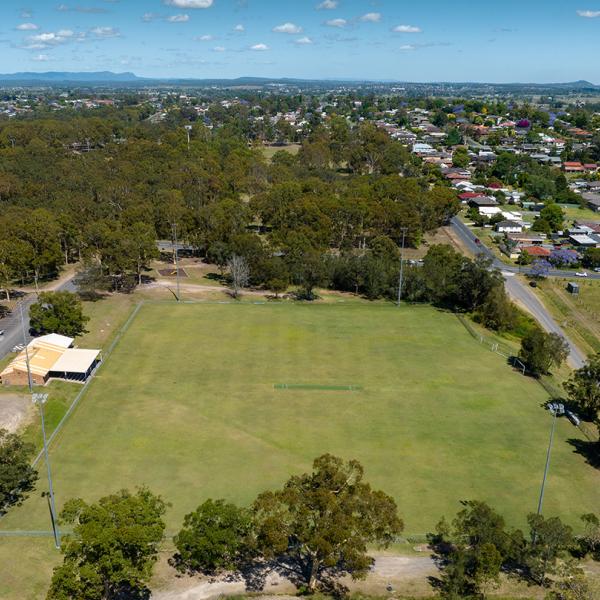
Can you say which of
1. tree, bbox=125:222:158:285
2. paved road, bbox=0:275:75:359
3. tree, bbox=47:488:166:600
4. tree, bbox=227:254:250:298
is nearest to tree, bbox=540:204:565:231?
tree, bbox=227:254:250:298

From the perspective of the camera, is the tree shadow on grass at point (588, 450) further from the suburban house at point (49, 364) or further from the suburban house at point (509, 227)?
the suburban house at point (509, 227)

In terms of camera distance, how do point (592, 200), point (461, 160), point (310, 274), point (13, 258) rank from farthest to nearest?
point (461, 160)
point (592, 200)
point (310, 274)
point (13, 258)

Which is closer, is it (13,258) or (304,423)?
(304,423)

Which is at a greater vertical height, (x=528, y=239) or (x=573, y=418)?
(x=528, y=239)

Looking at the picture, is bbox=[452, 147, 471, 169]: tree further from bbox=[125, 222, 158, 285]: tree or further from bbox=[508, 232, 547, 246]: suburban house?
bbox=[125, 222, 158, 285]: tree

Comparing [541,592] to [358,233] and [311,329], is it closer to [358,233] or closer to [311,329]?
[311,329]

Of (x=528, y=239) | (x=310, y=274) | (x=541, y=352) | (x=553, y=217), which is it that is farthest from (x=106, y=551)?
(x=553, y=217)

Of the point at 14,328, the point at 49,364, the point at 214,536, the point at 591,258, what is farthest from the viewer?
the point at 591,258

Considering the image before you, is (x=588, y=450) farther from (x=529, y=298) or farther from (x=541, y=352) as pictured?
(x=529, y=298)
